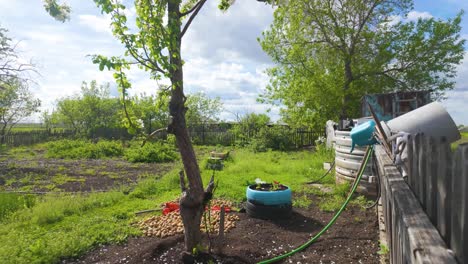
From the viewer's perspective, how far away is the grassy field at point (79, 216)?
4027 mm

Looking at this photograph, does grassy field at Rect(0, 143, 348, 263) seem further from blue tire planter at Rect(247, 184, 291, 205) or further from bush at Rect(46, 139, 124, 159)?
bush at Rect(46, 139, 124, 159)

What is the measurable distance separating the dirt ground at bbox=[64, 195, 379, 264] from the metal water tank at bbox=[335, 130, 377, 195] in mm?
1330

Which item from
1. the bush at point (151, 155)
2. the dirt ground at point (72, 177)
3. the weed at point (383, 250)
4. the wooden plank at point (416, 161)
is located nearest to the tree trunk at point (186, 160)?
the weed at point (383, 250)

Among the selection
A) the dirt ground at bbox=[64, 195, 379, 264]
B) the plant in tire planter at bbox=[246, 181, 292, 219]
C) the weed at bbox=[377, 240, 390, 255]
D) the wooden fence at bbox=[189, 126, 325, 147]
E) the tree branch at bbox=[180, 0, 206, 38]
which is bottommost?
the dirt ground at bbox=[64, 195, 379, 264]

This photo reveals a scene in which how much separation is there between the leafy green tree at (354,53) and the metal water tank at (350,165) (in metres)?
9.46

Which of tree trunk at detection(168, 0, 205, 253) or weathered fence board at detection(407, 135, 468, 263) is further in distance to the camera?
tree trunk at detection(168, 0, 205, 253)

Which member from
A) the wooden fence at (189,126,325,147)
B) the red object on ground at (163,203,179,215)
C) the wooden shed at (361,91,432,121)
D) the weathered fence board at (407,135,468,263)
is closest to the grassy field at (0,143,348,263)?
the red object on ground at (163,203,179,215)

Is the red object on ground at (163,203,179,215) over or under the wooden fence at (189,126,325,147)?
under

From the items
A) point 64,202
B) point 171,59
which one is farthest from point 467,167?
point 64,202

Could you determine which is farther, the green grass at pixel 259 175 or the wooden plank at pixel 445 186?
the green grass at pixel 259 175

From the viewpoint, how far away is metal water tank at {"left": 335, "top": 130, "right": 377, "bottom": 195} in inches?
250

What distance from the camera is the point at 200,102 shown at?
87.2 ft

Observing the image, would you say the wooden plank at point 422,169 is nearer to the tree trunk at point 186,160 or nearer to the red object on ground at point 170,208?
the tree trunk at point 186,160

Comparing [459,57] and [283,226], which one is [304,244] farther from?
[459,57]
